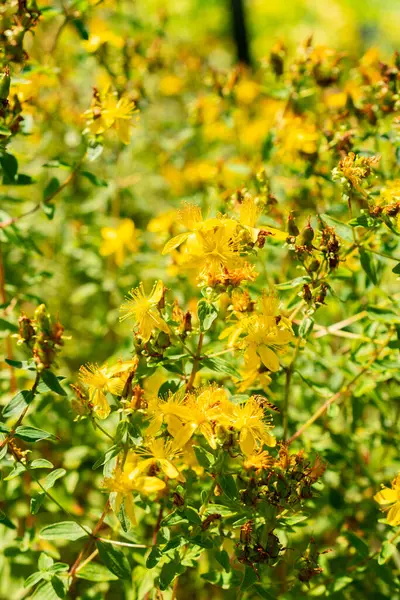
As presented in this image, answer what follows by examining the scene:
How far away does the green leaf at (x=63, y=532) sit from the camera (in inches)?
45.0

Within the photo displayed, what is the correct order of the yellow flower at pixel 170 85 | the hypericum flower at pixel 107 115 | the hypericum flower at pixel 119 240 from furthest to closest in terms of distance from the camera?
the yellow flower at pixel 170 85 → the hypericum flower at pixel 119 240 → the hypericum flower at pixel 107 115

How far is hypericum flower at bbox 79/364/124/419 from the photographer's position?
1097mm

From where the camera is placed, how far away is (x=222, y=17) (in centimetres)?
718

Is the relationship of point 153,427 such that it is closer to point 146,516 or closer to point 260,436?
point 260,436

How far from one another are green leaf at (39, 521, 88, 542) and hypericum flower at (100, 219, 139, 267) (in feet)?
3.31

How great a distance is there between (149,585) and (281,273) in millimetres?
865

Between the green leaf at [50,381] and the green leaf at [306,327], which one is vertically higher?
the green leaf at [50,381]

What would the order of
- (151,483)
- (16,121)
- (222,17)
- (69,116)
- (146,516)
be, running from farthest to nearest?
(222,17), (69,116), (146,516), (16,121), (151,483)

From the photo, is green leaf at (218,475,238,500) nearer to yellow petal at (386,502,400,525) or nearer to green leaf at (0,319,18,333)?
yellow petal at (386,502,400,525)

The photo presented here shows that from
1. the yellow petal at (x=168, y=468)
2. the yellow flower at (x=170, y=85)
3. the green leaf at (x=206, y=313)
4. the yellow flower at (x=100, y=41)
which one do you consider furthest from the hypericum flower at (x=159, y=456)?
the yellow flower at (x=170, y=85)

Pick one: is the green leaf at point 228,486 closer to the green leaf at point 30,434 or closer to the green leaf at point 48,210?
the green leaf at point 30,434

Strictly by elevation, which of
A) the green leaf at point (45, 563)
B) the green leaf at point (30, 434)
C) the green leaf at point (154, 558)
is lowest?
the green leaf at point (45, 563)

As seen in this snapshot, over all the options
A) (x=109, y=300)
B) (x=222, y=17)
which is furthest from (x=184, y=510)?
(x=222, y=17)

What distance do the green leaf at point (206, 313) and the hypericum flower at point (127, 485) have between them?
0.27 m
